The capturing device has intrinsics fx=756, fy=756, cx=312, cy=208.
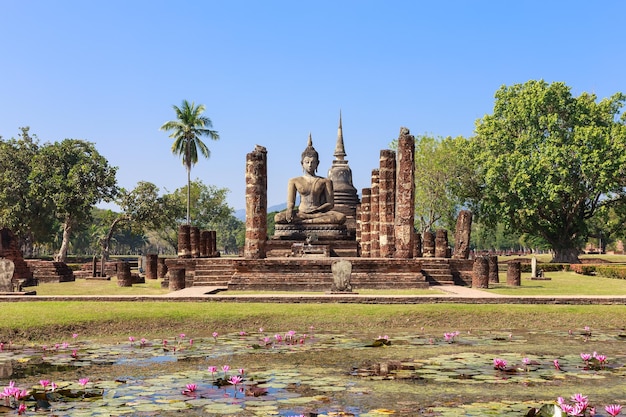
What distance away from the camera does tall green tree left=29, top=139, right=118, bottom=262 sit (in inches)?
2124

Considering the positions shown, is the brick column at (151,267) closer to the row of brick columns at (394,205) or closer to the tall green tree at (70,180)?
the row of brick columns at (394,205)

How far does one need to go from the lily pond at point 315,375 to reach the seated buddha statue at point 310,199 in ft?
78.7

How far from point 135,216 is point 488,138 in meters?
27.8

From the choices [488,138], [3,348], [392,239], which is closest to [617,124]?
[488,138]

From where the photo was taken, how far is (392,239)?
31141mm

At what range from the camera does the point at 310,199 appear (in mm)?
39781

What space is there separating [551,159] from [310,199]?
1626 centimetres

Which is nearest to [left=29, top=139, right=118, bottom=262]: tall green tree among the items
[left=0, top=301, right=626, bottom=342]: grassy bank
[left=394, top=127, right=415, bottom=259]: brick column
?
[left=394, top=127, right=415, bottom=259]: brick column

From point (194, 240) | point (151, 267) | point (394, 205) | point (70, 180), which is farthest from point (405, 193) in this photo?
point (70, 180)

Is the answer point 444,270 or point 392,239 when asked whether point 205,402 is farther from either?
point 392,239

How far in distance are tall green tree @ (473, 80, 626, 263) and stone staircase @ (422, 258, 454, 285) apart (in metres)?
20.4

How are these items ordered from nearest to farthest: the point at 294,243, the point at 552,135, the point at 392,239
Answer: the point at 392,239 < the point at 294,243 < the point at 552,135

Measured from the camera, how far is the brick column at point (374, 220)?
120ft

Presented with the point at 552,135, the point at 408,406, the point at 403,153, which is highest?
the point at 552,135
